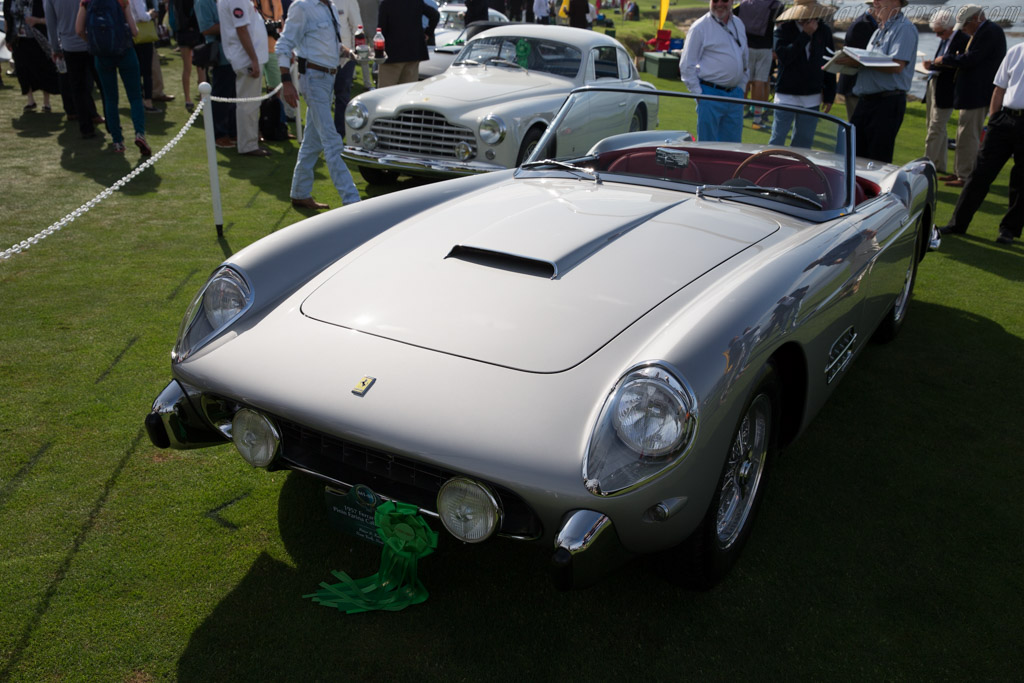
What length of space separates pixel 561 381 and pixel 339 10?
8951 mm

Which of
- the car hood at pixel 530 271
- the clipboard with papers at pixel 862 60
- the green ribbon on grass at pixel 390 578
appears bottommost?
the green ribbon on grass at pixel 390 578

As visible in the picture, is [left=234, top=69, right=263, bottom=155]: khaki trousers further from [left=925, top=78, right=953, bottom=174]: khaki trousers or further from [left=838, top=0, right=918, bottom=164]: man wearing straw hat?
[left=925, top=78, right=953, bottom=174]: khaki trousers

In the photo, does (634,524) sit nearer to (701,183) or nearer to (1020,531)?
(1020,531)

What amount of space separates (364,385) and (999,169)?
618 cm

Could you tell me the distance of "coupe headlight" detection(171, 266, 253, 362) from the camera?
8.20ft

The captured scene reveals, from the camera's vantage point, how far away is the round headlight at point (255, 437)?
2252 millimetres

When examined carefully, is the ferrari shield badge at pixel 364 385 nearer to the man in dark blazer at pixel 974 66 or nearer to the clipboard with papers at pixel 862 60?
the clipboard with papers at pixel 862 60

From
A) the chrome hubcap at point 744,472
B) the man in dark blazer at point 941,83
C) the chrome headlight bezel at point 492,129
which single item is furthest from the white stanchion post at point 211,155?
the man in dark blazer at point 941,83

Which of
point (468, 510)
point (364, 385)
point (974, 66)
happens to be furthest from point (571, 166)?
point (974, 66)

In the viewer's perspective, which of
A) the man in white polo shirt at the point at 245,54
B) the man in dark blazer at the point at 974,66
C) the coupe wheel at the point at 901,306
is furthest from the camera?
the man in dark blazer at the point at 974,66

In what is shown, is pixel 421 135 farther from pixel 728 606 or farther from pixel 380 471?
pixel 728 606

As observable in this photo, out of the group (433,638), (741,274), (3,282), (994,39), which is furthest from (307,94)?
(994,39)

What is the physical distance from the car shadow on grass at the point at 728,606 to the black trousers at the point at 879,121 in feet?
14.5

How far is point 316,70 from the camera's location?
6.10 meters
